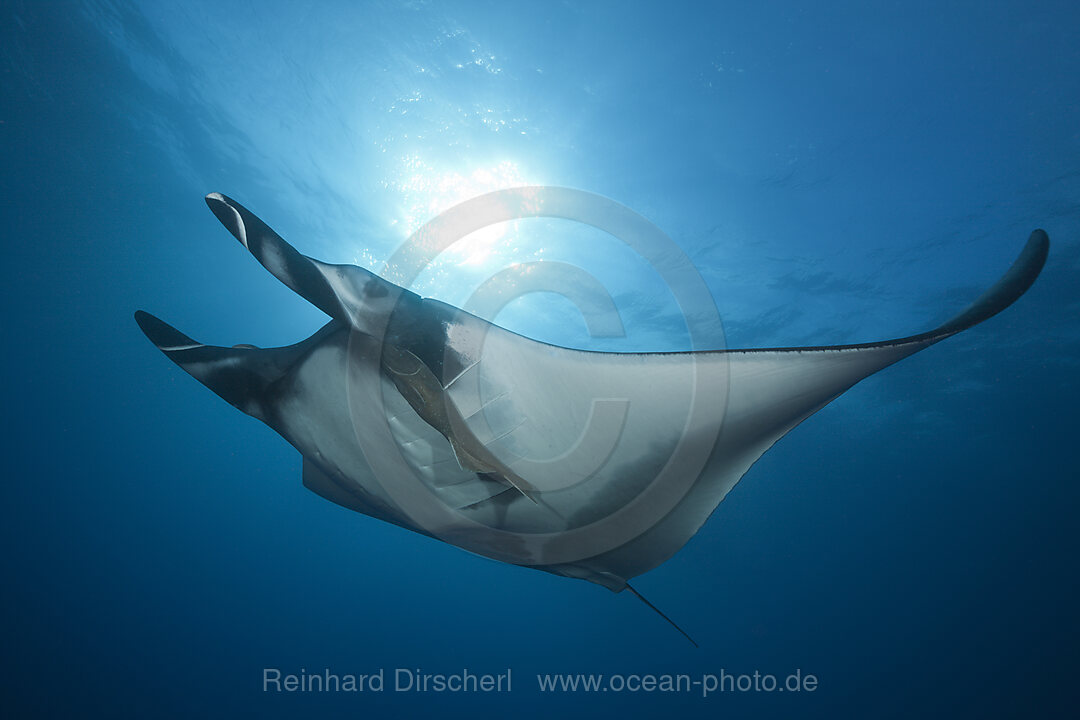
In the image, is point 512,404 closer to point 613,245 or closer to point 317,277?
point 317,277

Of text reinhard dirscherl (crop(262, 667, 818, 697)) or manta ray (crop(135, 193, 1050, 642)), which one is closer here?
manta ray (crop(135, 193, 1050, 642))

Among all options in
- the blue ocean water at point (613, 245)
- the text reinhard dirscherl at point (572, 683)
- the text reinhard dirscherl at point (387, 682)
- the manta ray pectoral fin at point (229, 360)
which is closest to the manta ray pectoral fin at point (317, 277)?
the manta ray pectoral fin at point (229, 360)

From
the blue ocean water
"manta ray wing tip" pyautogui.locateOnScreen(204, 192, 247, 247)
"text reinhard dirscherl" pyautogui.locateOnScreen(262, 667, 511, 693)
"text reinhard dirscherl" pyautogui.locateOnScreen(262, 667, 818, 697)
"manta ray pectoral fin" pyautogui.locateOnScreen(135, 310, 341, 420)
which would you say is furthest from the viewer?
"text reinhard dirscherl" pyautogui.locateOnScreen(262, 667, 818, 697)

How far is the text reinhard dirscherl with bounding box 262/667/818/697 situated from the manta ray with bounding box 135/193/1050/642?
1265 inches

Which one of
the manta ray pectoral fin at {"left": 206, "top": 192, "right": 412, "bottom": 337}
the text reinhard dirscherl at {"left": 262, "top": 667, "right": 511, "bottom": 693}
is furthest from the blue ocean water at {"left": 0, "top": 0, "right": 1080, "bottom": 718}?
the manta ray pectoral fin at {"left": 206, "top": 192, "right": 412, "bottom": 337}

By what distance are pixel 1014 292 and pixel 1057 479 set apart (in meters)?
27.2

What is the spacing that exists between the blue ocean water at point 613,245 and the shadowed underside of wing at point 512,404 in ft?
20.9

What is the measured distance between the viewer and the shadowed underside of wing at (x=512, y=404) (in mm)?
1499

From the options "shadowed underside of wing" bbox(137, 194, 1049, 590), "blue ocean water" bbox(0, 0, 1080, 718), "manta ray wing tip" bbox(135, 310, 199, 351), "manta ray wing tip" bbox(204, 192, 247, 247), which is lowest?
"shadowed underside of wing" bbox(137, 194, 1049, 590)

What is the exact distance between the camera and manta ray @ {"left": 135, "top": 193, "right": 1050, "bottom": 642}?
4.90 ft

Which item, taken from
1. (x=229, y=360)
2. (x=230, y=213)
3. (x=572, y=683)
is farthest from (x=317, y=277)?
(x=572, y=683)

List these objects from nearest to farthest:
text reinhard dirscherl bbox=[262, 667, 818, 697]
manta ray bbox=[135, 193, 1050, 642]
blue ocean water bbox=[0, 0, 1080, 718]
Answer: manta ray bbox=[135, 193, 1050, 642], blue ocean water bbox=[0, 0, 1080, 718], text reinhard dirscherl bbox=[262, 667, 818, 697]

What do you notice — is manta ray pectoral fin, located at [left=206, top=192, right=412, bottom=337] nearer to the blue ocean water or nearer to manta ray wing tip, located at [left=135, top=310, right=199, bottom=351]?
manta ray wing tip, located at [left=135, top=310, right=199, bottom=351]

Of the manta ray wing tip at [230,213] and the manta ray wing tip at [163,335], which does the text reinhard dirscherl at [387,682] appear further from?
the manta ray wing tip at [230,213]
